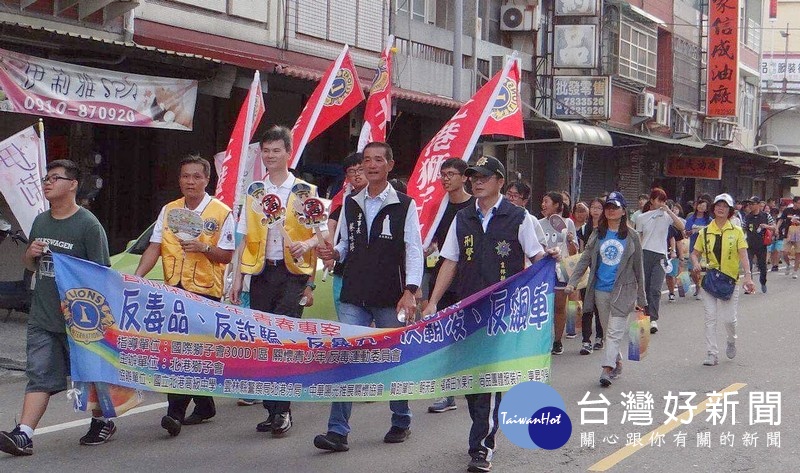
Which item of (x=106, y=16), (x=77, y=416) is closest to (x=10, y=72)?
(x=106, y=16)

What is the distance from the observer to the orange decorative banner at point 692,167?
35.3 metres

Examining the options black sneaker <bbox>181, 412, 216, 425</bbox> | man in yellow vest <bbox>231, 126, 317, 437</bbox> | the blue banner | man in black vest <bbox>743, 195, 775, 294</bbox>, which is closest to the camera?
the blue banner

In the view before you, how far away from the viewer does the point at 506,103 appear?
37.1 feet

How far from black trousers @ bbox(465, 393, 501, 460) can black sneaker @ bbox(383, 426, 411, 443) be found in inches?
33.1

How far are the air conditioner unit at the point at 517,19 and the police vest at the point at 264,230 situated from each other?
19286 millimetres

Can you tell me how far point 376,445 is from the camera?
7.48 m

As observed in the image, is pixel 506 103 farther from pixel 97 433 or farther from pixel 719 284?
pixel 97 433

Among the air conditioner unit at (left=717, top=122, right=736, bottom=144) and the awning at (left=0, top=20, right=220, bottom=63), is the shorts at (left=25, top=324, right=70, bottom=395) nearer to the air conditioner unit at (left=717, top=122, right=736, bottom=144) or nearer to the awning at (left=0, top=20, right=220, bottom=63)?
the awning at (left=0, top=20, right=220, bottom=63)

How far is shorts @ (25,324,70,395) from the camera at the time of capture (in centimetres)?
690

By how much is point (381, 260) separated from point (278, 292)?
2.79 feet

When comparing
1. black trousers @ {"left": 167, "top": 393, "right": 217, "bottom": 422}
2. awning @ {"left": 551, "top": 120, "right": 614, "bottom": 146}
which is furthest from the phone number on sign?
awning @ {"left": 551, "top": 120, "right": 614, "bottom": 146}

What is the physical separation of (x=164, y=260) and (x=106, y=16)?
25.4 feet

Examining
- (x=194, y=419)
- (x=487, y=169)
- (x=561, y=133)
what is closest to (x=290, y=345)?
(x=194, y=419)

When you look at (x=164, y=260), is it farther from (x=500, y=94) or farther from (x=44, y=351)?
(x=500, y=94)
